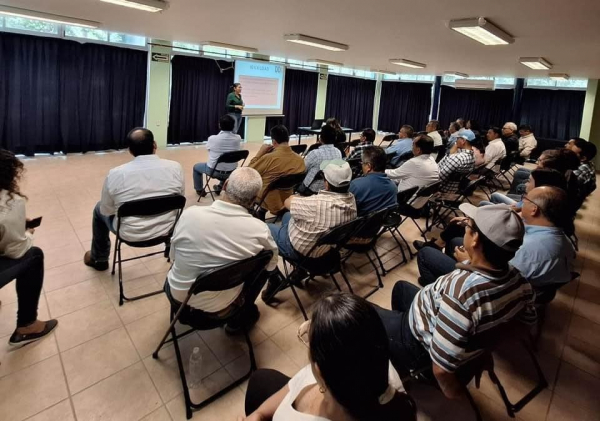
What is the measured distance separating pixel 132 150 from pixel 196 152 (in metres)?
5.58

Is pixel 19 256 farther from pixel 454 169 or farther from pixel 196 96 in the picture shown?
pixel 196 96

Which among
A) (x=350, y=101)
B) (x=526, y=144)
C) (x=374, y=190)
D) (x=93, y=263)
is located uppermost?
(x=350, y=101)

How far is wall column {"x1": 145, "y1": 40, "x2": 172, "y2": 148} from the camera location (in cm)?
754

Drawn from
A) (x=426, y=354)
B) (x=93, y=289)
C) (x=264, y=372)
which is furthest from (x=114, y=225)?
(x=426, y=354)

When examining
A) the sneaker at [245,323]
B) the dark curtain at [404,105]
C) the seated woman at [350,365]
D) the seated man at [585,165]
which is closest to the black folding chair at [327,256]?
the sneaker at [245,323]

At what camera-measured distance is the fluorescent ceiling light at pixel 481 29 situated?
11.3 feet

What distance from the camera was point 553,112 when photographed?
11.7m

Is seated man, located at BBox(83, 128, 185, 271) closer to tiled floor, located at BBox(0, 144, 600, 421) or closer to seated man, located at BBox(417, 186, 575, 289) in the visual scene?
tiled floor, located at BBox(0, 144, 600, 421)

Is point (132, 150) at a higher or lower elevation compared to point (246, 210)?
higher

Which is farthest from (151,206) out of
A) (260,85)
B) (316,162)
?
(260,85)

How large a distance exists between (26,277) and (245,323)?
1253 millimetres

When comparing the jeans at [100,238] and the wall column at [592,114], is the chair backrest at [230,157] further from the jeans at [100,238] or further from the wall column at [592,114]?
the wall column at [592,114]

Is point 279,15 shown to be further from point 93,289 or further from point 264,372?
point 264,372

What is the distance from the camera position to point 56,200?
14.0 ft
